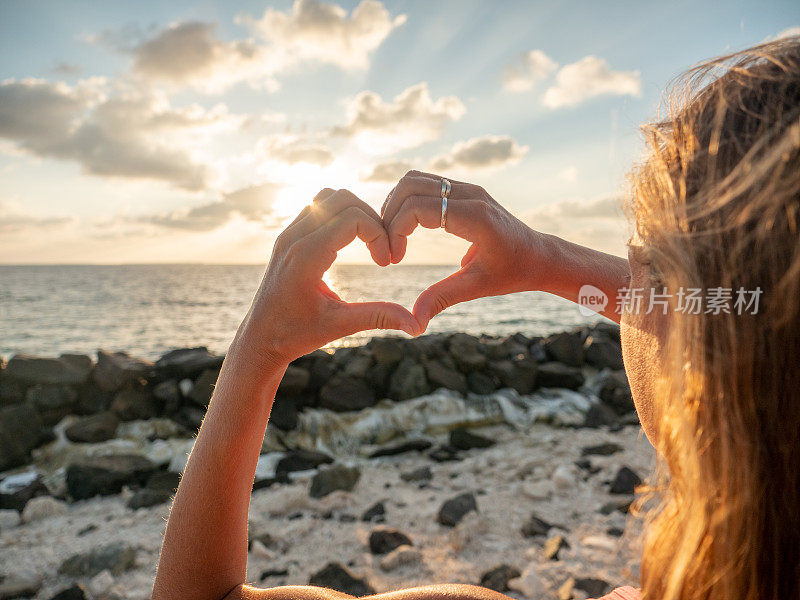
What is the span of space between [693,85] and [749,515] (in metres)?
0.86

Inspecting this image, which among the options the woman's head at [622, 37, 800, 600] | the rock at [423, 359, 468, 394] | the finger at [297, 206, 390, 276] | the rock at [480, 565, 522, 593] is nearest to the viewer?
the woman's head at [622, 37, 800, 600]

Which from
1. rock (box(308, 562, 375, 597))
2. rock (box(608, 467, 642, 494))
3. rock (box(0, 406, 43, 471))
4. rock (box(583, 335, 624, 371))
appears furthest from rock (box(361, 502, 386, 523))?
rock (box(583, 335, 624, 371))

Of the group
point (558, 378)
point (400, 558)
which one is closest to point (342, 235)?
point (400, 558)

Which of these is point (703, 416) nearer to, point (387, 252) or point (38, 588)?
point (387, 252)

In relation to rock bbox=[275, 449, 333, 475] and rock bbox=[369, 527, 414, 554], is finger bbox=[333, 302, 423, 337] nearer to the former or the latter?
rock bbox=[369, 527, 414, 554]

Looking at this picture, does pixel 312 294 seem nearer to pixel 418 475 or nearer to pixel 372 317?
pixel 372 317

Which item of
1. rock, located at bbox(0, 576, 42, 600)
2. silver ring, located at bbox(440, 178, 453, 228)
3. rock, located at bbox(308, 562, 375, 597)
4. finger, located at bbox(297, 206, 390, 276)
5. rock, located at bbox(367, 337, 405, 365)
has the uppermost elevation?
silver ring, located at bbox(440, 178, 453, 228)

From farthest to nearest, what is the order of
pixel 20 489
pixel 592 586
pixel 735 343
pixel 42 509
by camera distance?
1. pixel 20 489
2. pixel 42 509
3. pixel 592 586
4. pixel 735 343

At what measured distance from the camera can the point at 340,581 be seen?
262 cm

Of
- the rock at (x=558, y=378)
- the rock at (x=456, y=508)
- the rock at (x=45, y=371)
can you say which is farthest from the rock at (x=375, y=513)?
the rock at (x=45, y=371)

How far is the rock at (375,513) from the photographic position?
130 inches

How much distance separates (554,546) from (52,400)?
479 cm

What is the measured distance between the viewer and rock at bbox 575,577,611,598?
8.26 feet

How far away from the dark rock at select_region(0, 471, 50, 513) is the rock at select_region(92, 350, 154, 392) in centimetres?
115
